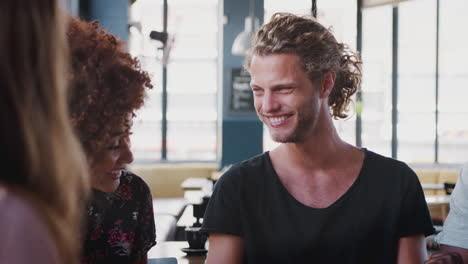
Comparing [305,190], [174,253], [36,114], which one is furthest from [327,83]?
[36,114]

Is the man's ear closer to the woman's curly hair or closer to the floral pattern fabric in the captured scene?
the woman's curly hair

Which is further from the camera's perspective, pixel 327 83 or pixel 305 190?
pixel 327 83

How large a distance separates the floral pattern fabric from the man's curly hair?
Answer: 50 cm

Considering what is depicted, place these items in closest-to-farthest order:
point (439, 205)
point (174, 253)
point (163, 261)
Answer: point (163, 261)
point (174, 253)
point (439, 205)

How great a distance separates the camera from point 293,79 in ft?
5.65

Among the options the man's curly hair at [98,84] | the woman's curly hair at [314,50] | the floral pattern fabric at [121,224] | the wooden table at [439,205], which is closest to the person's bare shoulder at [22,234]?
the man's curly hair at [98,84]

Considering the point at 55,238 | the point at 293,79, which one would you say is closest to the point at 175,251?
the point at 293,79

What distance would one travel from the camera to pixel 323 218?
1.64 meters

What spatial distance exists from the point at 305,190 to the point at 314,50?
0.45 metres

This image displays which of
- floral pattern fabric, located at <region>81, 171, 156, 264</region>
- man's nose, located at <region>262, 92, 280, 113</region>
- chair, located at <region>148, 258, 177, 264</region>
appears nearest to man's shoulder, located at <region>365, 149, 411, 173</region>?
man's nose, located at <region>262, 92, 280, 113</region>

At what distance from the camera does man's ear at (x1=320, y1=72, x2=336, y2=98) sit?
71.7 inches

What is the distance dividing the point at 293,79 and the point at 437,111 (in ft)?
27.7

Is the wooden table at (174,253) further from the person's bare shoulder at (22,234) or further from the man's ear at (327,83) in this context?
the person's bare shoulder at (22,234)

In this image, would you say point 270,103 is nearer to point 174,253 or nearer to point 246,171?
point 246,171
